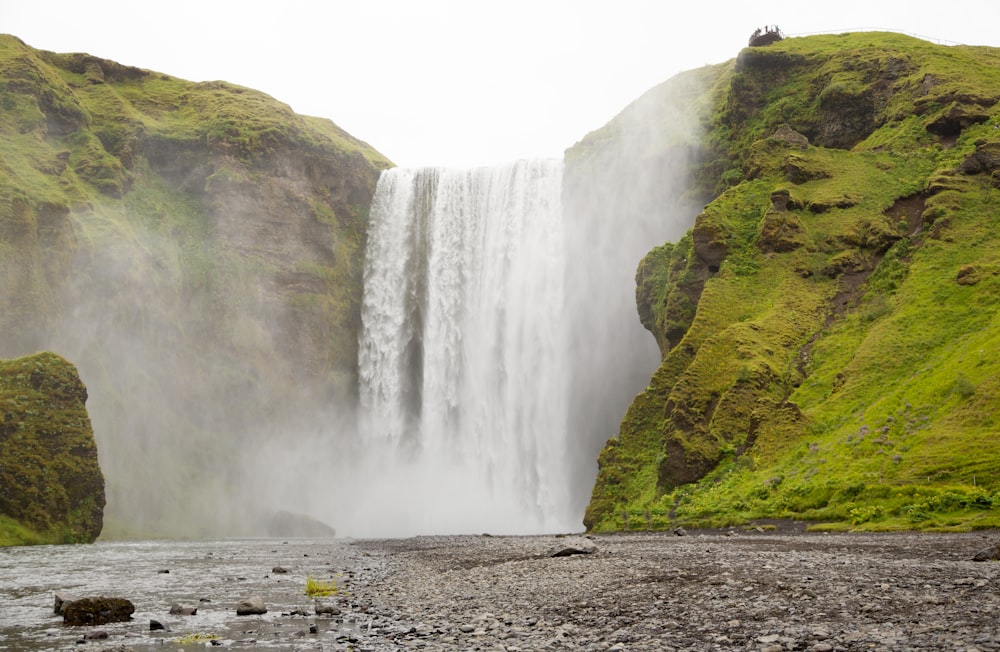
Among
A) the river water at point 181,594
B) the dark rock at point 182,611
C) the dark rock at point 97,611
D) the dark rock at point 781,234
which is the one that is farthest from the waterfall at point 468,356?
the dark rock at point 97,611

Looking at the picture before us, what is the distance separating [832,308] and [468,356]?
37246 millimetres

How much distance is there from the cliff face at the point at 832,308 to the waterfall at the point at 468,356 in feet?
53.0

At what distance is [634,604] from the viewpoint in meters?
13.7

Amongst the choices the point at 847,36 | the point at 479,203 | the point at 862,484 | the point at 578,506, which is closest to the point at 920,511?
the point at 862,484

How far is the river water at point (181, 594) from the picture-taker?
13.2 m

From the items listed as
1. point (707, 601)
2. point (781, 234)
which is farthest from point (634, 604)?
point (781, 234)

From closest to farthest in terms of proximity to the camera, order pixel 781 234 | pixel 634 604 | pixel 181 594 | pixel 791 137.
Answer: pixel 634 604
pixel 181 594
pixel 781 234
pixel 791 137

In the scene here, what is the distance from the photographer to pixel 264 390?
79188mm

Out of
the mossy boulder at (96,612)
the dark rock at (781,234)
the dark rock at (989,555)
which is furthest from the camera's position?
the dark rock at (781,234)

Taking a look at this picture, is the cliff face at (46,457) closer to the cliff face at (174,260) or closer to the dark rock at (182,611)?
the cliff face at (174,260)

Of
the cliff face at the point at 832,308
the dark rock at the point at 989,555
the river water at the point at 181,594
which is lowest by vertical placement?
the river water at the point at 181,594

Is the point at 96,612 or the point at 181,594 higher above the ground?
the point at 96,612

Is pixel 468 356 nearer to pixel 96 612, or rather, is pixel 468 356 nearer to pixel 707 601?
pixel 96 612

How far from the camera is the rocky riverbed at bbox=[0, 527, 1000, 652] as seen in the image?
10.3 meters
